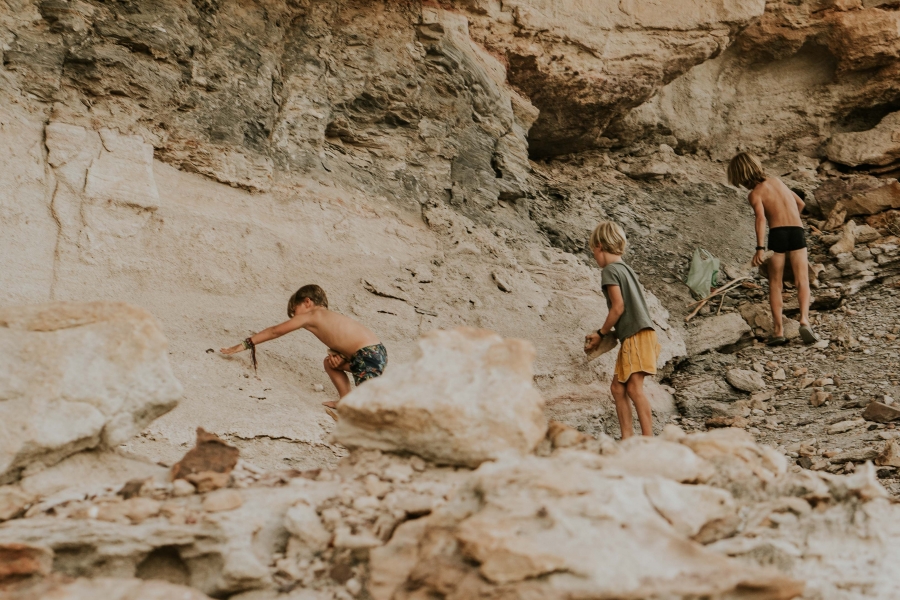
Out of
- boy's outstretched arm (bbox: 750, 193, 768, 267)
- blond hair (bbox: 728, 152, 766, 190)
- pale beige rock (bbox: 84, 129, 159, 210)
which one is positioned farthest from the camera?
blond hair (bbox: 728, 152, 766, 190)

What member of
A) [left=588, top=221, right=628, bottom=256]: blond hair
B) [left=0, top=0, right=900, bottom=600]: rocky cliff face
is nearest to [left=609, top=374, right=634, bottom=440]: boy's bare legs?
[left=0, top=0, right=900, bottom=600]: rocky cliff face

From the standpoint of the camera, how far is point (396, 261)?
6020 mm

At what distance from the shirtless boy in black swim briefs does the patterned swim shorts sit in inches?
121

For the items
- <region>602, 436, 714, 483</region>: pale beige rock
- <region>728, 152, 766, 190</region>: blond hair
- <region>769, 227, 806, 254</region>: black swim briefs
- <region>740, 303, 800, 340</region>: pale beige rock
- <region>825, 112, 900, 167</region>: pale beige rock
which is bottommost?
<region>602, 436, 714, 483</region>: pale beige rock

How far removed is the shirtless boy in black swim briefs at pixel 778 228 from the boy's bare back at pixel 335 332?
3.15 meters

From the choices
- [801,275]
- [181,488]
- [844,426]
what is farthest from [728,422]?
[181,488]

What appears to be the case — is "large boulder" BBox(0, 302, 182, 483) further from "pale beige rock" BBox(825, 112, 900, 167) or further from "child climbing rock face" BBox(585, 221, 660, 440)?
"pale beige rock" BBox(825, 112, 900, 167)

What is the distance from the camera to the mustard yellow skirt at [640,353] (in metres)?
4.46

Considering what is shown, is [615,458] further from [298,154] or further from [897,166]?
[897,166]

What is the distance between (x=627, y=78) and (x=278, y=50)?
3422 millimetres

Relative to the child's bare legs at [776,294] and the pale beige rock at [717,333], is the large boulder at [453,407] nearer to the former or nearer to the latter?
the child's bare legs at [776,294]

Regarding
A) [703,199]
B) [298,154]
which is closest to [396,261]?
[298,154]

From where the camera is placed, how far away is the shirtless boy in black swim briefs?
6.07 m

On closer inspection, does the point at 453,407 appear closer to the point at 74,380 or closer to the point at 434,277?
the point at 74,380
